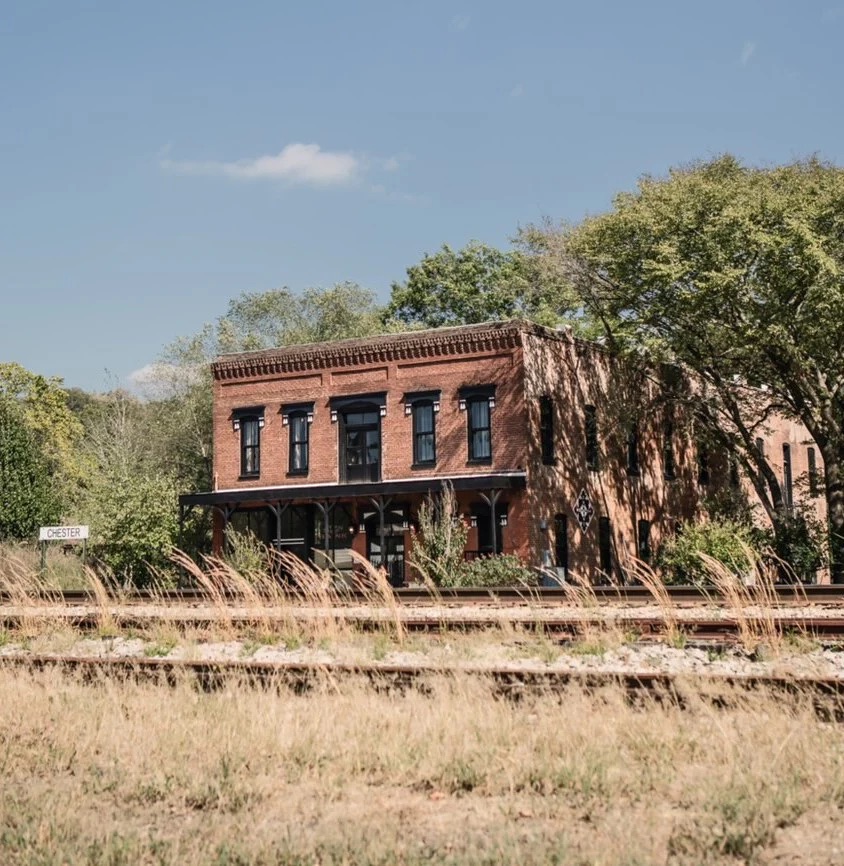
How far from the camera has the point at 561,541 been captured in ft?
118

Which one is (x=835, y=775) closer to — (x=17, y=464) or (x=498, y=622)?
(x=498, y=622)

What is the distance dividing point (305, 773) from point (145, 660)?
5120mm

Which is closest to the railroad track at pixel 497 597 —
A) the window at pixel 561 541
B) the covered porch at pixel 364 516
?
the covered porch at pixel 364 516

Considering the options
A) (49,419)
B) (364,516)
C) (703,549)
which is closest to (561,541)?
(364,516)

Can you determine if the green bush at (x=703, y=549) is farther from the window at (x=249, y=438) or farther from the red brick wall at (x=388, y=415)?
the window at (x=249, y=438)

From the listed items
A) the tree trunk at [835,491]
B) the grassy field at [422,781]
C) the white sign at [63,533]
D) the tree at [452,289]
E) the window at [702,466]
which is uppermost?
the tree at [452,289]

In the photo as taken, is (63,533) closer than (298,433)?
Yes

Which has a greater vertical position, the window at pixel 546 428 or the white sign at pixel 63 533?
the window at pixel 546 428

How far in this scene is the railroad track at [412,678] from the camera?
916cm

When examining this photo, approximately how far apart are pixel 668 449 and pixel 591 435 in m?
6.36

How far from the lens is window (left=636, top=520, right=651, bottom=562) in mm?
41438

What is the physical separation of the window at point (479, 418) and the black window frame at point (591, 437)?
13.8ft

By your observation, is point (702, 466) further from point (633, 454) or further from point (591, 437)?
point (591, 437)

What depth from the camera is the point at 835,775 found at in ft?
23.4
